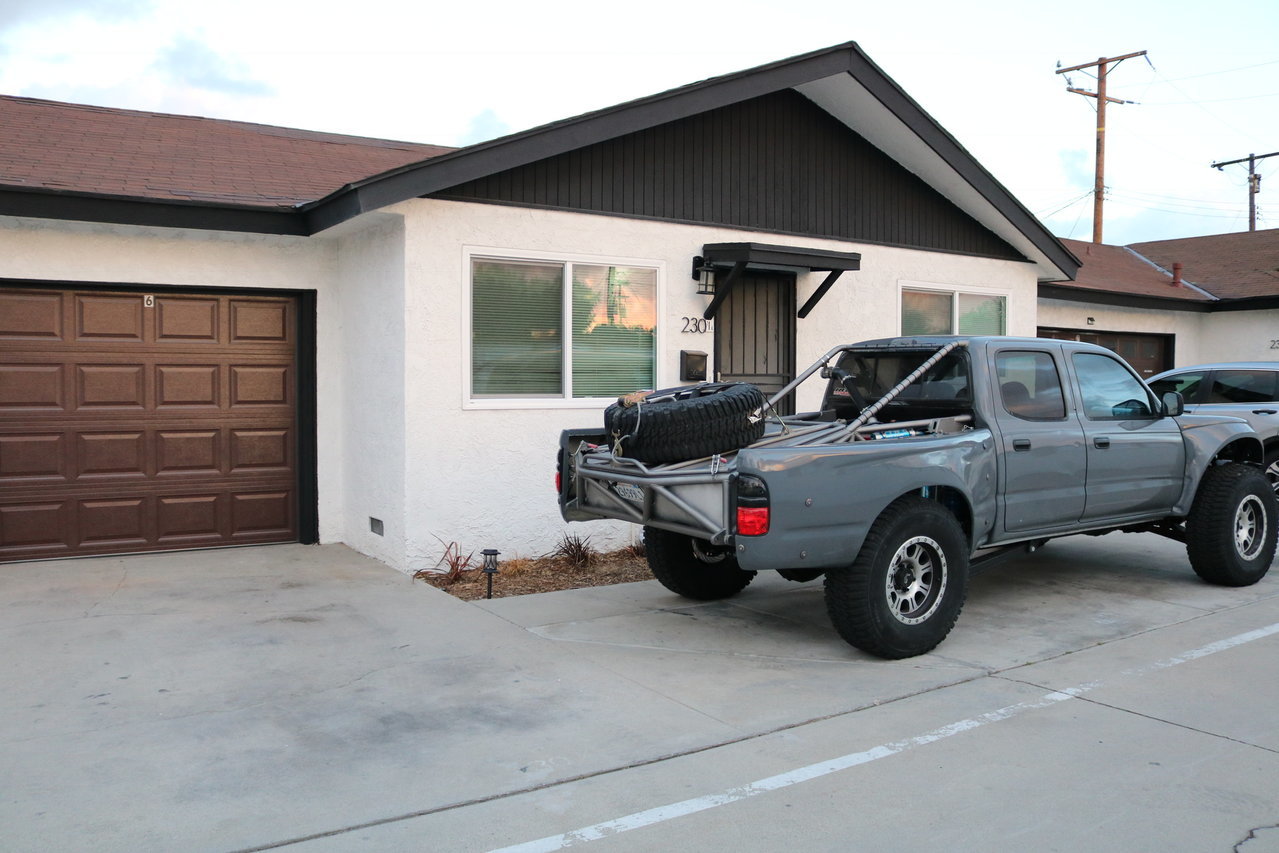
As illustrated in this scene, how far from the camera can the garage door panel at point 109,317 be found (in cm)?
868

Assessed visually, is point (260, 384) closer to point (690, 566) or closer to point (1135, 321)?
point (690, 566)

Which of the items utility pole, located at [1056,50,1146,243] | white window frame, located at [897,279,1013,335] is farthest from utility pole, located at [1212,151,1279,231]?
white window frame, located at [897,279,1013,335]

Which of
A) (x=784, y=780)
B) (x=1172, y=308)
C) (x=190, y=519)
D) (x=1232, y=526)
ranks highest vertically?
(x=1172, y=308)

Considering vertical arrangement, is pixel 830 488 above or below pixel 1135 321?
below

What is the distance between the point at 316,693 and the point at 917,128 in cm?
827

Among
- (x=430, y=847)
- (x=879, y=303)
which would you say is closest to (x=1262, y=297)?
Result: (x=879, y=303)

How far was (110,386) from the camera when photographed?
8.79 m

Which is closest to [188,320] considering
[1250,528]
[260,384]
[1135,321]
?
[260,384]

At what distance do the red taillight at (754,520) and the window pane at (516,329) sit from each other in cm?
395

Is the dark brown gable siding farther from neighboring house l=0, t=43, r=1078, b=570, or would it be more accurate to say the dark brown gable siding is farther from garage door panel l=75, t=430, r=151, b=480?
garage door panel l=75, t=430, r=151, b=480

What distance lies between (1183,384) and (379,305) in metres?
8.46

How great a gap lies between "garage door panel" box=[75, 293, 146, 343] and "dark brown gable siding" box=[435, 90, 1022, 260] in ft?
9.39

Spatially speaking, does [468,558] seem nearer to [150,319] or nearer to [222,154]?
[150,319]

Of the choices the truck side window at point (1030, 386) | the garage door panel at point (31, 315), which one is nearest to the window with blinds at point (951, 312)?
the truck side window at point (1030, 386)
